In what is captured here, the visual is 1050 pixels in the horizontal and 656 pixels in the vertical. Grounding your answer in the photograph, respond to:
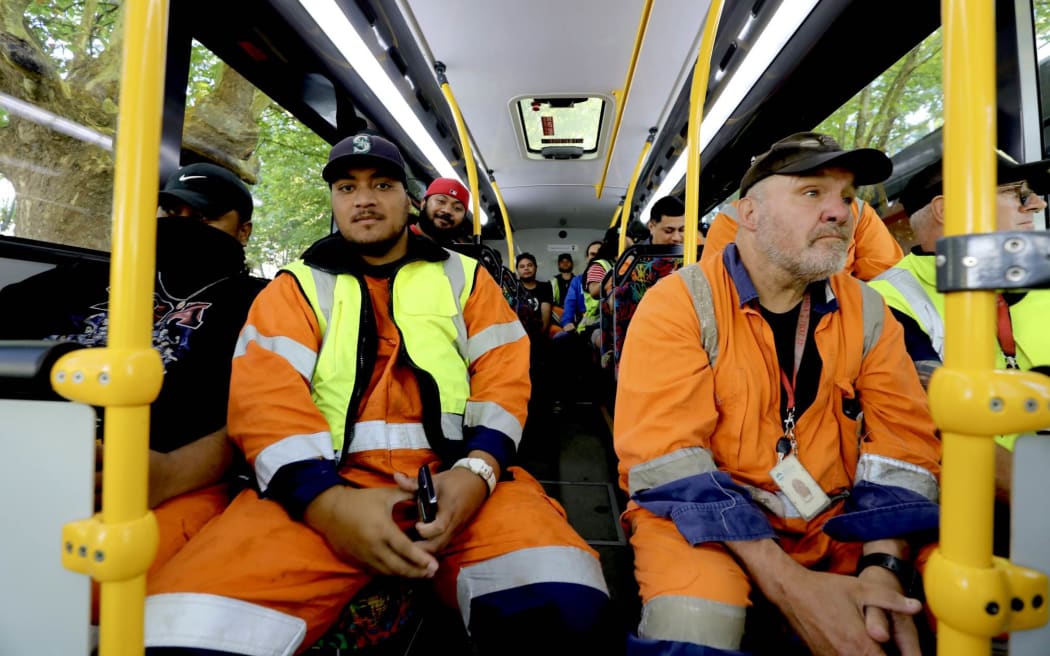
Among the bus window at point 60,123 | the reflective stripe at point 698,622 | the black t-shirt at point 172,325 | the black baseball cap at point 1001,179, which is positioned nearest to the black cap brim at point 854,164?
the black baseball cap at point 1001,179

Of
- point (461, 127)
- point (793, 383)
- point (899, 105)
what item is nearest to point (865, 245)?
point (899, 105)

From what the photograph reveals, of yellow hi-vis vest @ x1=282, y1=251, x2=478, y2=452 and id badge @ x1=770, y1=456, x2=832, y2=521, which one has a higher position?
yellow hi-vis vest @ x1=282, y1=251, x2=478, y2=452

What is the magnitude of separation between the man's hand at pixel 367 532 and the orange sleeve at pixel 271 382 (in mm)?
206

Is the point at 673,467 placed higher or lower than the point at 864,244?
lower

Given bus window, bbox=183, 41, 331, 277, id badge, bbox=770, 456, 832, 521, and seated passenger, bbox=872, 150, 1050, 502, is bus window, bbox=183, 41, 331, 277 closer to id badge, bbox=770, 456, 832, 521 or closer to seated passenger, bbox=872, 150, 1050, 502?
id badge, bbox=770, 456, 832, 521

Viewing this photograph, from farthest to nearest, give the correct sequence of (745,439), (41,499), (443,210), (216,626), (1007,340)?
(443,210)
(1007,340)
(745,439)
(216,626)
(41,499)

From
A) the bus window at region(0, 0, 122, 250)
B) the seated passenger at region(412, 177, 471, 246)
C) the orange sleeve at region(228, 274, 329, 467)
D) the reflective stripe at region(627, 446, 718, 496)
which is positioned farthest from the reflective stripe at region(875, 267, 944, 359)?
the seated passenger at region(412, 177, 471, 246)

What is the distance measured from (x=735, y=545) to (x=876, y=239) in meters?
1.88

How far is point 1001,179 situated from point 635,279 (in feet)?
5.14

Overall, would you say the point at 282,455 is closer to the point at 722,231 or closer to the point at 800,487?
the point at 800,487

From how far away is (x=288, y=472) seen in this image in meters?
1.15

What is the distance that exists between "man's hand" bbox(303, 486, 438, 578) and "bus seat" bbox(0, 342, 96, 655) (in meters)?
0.49

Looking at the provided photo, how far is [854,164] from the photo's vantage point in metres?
1.36

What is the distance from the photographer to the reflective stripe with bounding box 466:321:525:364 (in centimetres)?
154
